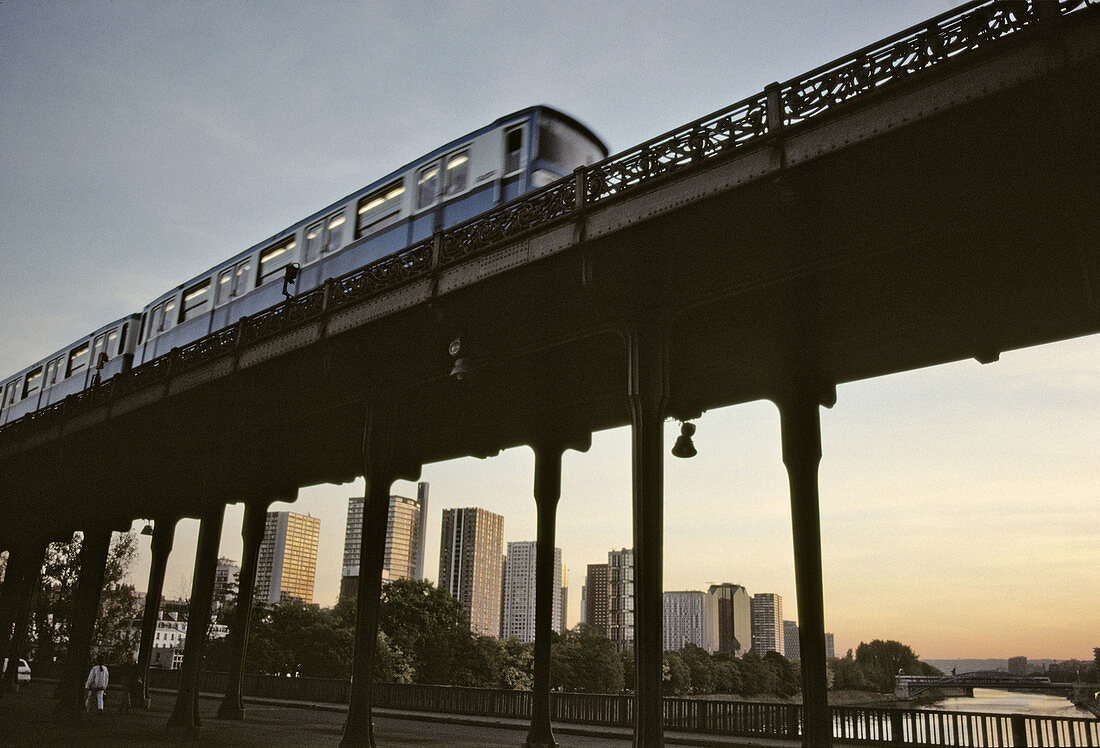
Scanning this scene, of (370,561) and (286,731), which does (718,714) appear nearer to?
(370,561)

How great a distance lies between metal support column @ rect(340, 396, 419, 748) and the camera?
15650 mm

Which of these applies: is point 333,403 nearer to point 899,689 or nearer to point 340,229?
point 340,229

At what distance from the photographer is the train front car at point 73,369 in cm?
3123

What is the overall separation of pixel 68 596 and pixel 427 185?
Answer: 56.9 m

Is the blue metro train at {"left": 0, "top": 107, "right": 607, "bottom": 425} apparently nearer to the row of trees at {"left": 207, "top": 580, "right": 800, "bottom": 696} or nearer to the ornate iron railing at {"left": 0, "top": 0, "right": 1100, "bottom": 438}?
the ornate iron railing at {"left": 0, "top": 0, "right": 1100, "bottom": 438}

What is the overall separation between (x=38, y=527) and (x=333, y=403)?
25.7m

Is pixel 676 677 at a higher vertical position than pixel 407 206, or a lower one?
lower

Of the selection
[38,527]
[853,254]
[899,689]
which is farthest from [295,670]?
[899,689]

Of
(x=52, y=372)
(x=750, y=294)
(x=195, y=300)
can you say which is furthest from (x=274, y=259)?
(x=52, y=372)

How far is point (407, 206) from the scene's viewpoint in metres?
19.6

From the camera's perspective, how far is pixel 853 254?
12.3m

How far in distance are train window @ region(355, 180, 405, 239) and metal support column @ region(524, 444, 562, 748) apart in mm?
7270

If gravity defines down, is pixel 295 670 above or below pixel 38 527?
below

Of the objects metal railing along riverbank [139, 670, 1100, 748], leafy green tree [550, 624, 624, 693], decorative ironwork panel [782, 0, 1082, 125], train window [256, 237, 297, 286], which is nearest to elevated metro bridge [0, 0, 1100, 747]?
decorative ironwork panel [782, 0, 1082, 125]
